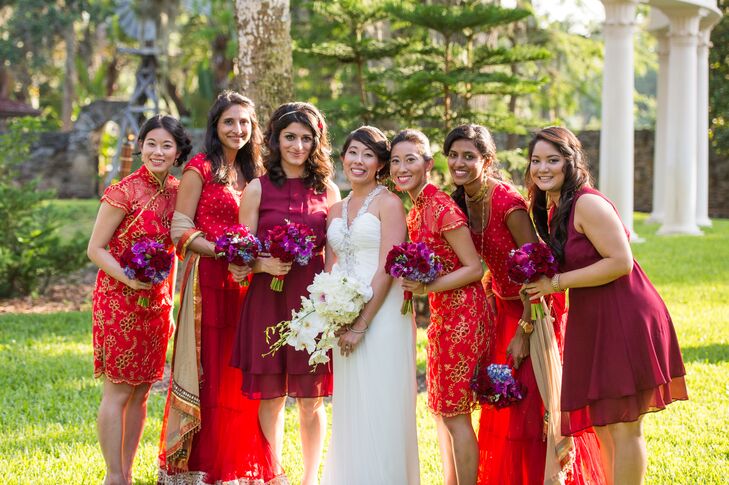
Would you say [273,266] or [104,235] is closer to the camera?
[273,266]

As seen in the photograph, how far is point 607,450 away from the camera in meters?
4.34

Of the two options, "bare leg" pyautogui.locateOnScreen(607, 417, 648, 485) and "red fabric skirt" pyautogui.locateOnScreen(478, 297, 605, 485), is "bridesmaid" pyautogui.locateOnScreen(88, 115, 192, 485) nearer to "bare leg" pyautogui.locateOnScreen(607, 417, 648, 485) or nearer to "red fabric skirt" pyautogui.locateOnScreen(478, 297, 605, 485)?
"red fabric skirt" pyautogui.locateOnScreen(478, 297, 605, 485)

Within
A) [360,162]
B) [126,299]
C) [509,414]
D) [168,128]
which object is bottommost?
[509,414]

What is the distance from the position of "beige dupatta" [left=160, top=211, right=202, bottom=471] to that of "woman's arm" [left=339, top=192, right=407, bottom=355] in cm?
90

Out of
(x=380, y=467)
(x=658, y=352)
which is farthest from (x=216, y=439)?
(x=658, y=352)

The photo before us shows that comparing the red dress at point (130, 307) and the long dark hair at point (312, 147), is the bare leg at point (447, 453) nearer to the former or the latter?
the long dark hair at point (312, 147)

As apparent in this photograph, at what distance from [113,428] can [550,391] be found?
2.47 metres

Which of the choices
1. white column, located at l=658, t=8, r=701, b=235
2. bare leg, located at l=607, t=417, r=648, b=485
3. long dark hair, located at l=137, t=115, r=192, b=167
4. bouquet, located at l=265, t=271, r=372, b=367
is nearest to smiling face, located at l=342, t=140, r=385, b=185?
bouquet, located at l=265, t=271, r=372, b=367

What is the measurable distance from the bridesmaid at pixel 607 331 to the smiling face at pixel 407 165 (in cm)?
72

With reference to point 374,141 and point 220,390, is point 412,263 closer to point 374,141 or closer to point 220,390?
point 374,141

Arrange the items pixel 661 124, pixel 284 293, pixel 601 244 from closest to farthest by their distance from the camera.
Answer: pixel 601 244 → pixel 284 293 → pixel 661 124

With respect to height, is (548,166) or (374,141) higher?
(374,141)

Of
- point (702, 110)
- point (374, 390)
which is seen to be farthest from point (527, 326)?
point (702, 110)

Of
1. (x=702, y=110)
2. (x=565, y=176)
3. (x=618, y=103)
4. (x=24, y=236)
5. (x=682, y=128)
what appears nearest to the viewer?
(x=565, y=176)
